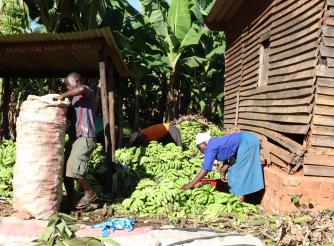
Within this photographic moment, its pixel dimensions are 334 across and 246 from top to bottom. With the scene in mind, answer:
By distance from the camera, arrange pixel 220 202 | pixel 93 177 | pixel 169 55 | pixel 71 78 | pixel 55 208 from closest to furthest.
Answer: pixel 55 208 → pixel 71 78 → pixel 220 202 → pixel 93 177 → pixel 169 55

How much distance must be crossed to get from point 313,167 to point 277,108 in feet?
5.43

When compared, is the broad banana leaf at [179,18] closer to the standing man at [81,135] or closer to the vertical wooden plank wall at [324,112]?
the vertical wooden plank wall at [324,112]

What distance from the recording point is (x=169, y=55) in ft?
53.2

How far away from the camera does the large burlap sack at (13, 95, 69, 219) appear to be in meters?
5.24

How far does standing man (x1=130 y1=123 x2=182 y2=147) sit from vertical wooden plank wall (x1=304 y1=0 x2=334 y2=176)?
4858 mm

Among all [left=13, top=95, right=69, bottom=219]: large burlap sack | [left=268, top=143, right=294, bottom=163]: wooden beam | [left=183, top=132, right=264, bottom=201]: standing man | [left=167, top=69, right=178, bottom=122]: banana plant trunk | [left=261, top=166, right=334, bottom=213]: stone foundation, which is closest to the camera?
[left=13, top=95, right=69, bottom=219]: large burlap sack

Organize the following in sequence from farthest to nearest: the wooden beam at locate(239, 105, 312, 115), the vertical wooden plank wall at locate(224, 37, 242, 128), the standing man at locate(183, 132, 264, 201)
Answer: the vertical wooden plank wall at locate(224, 37, 242, 128)
the standing man at locate(183, 132, 264, 201)
the wooden beam at locate(239, 105, 312, 115)

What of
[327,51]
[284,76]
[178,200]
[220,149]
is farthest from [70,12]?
[327,51]

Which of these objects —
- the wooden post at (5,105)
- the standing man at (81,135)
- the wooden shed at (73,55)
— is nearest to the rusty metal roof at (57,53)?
the wooden shed at (73,55)

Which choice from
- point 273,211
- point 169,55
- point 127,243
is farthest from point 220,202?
point 169,55

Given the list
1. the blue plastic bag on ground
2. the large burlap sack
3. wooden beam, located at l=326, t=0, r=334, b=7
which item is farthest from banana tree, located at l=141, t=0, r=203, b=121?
the blue plastic bag on ground

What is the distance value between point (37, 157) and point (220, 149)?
2.72 m

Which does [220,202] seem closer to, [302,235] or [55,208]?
[302,235]

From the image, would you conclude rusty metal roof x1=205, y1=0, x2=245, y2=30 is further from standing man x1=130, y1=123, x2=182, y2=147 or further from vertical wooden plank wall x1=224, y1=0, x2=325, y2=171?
standing man x1=130, y1=123, x2=182, y2=147
